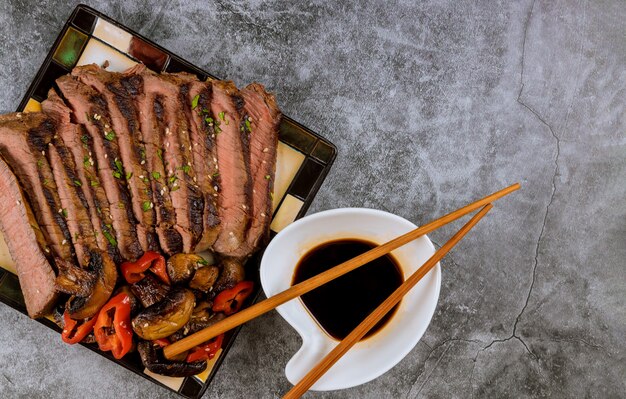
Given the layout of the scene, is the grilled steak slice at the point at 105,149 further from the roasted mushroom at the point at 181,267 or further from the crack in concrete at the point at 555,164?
the crack in concrete at the point at 555,164

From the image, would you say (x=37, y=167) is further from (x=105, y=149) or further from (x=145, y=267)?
(x=145, y=267)

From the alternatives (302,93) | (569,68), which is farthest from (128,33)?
(569,68)

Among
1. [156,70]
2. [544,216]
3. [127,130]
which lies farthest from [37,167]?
[544,216]

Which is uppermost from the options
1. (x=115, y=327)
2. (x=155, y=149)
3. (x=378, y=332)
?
(x=155, y=149)

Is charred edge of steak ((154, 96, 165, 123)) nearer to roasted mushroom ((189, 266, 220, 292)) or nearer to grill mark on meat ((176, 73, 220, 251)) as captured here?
grill mark on meat ((176, 73, 220, 251))

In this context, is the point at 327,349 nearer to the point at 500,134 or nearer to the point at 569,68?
the point at 500,134
